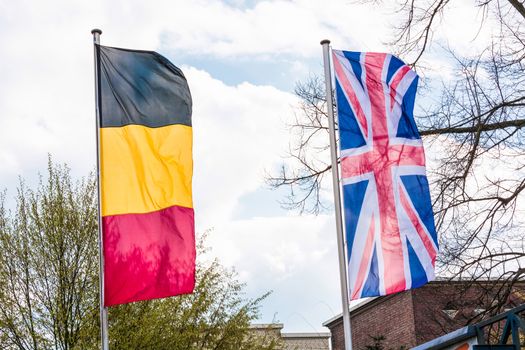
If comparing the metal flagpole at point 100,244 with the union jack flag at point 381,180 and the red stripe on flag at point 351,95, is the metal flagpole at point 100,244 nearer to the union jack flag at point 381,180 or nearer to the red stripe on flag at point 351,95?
the union jack flag at point 381,180

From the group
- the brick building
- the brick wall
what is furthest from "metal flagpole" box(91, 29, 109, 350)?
the brick wall

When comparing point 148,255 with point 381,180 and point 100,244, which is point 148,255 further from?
point 381,180

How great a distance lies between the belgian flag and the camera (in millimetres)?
10375

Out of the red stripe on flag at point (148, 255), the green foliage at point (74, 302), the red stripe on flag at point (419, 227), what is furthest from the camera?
the green foliage at point (74, 302)

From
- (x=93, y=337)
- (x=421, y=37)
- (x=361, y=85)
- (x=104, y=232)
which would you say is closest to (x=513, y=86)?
(x=421, y=37)

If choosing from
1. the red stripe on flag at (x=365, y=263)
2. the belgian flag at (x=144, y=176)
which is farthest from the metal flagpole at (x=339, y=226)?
the belgian flag at (x=144, y=176)

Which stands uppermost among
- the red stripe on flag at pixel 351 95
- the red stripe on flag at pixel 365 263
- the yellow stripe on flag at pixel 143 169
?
the red stripe on flag at pixel 351 95

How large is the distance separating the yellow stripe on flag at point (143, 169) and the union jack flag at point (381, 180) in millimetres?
2005

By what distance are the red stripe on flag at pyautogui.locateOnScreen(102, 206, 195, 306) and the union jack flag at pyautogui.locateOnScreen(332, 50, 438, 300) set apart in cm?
194

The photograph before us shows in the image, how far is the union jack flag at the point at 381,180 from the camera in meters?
10.7

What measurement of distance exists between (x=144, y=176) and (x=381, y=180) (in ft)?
9.42

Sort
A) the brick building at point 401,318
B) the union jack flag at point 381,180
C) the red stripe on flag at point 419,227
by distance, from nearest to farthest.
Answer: the union jack flag at point 381,180 → the red stripe on flag at point 419,227 → the brick building at point 401,318

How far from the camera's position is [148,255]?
10.4 m

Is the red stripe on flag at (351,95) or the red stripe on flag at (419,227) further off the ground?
the red stripe on flag at (351,95)
